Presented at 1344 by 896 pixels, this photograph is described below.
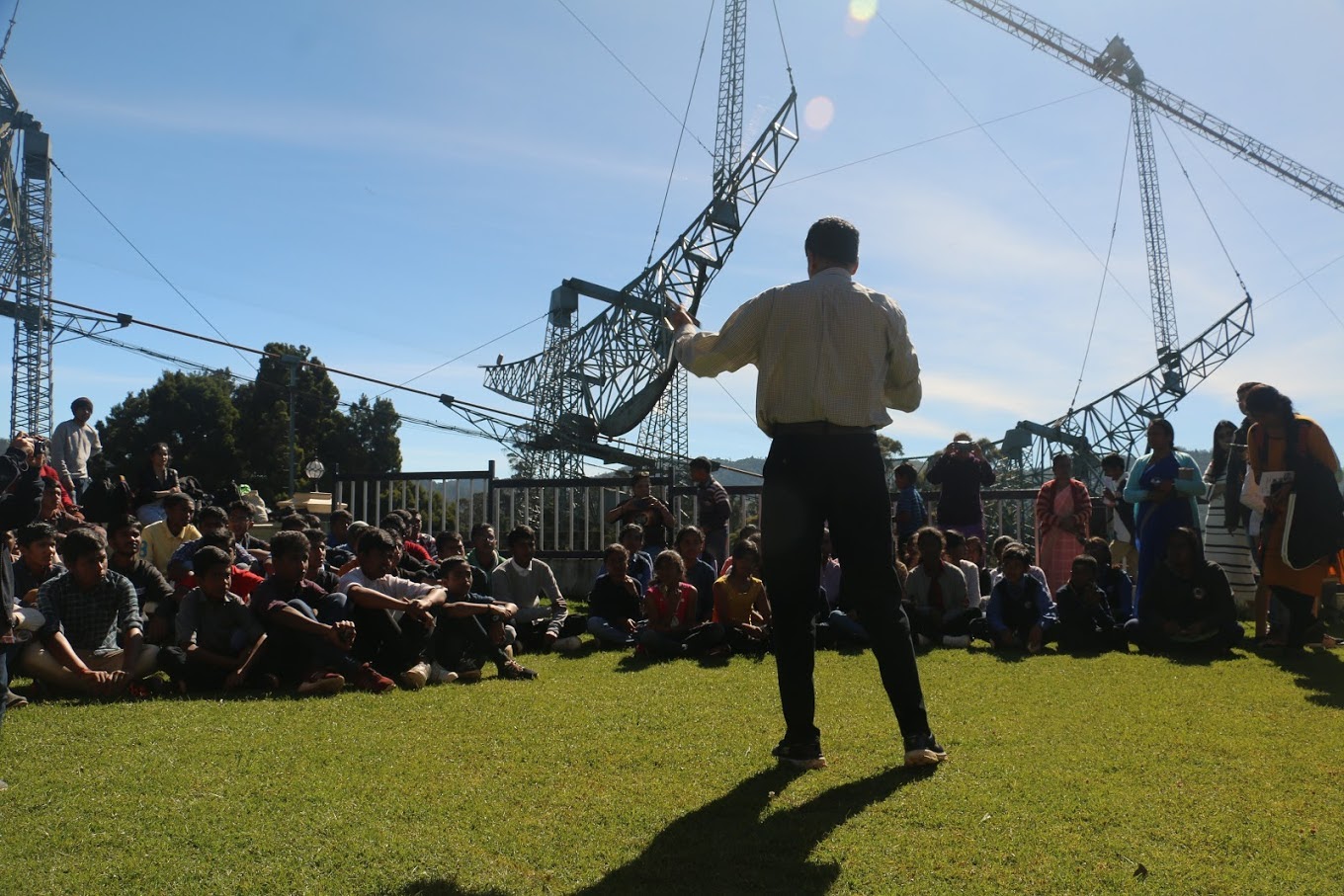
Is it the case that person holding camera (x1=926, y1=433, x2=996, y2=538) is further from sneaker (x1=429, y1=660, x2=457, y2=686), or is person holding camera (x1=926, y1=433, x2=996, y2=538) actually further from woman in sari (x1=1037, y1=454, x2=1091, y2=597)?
sneaker (x1=429, y1=660, x2=457, y2=686)

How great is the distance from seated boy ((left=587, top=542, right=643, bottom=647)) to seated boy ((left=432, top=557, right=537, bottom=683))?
154 centimetres

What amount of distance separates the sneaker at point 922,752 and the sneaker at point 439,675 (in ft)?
12.2

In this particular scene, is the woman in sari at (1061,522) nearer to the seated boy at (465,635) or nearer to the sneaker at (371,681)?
the seated boy at (465,635)

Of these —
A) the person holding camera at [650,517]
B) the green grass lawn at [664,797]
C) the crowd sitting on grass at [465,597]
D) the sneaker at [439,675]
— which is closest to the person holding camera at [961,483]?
the crowd sitting on grass at [465,597]

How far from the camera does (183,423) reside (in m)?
52.2

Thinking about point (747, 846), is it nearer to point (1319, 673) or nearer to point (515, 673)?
point (515, 673)

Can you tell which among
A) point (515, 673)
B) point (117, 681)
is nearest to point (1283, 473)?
point (515, 673)

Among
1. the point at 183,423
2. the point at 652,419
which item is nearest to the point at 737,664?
the point at 652,419

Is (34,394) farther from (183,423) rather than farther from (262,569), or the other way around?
(262,569)

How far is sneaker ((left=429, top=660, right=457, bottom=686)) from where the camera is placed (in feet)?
22.6

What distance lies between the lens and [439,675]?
6.92 metres

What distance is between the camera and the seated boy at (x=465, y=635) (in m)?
7.12

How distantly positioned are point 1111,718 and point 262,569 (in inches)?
274

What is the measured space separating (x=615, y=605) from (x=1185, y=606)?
179 inches
